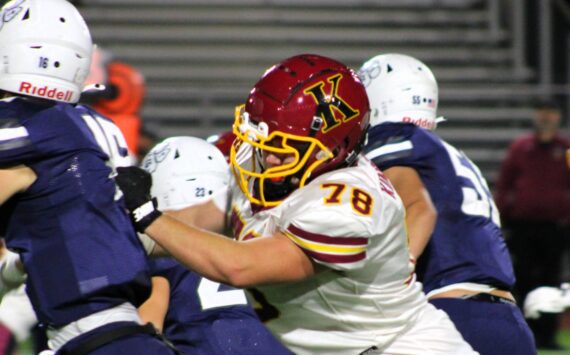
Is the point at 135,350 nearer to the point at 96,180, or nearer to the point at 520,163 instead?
the point at 96,180

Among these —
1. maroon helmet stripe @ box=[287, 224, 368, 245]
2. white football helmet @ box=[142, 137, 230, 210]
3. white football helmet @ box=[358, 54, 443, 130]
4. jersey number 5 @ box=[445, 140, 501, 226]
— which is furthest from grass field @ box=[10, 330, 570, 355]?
maroon helmet stripe @ box=[287, 224, 368, 245]

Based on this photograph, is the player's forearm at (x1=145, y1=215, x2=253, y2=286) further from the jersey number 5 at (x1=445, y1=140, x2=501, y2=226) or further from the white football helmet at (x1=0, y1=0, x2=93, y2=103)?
the jersey number 5 at (x1=445, y1=140, x2=501, y2=226)

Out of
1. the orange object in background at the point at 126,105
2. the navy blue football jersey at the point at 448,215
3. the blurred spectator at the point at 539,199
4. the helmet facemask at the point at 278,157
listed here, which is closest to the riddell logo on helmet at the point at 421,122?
the navy blue football jersey at the point at 448,215

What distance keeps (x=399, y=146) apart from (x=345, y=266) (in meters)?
1.15

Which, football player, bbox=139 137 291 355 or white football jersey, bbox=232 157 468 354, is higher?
white football jersey, bbox=232 157 468 354

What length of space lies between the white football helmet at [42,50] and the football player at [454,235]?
1.14m

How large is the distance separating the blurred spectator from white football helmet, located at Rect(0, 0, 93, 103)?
17.6 ft

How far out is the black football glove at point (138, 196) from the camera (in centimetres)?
286

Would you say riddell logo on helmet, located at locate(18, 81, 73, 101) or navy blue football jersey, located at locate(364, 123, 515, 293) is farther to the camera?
navy blue football jersey, located at locate(364, 123, 515, 293)

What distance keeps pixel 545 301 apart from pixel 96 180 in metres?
1.84

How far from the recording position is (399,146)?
3938 mm

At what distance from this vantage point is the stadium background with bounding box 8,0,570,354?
10.4 meters

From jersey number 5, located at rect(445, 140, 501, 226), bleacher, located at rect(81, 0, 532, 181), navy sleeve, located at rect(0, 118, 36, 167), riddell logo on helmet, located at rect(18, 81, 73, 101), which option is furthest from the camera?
bleacher, located at rect(81, 0, 532, 181)

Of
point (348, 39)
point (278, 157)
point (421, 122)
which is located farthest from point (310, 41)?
point (278, 157)
